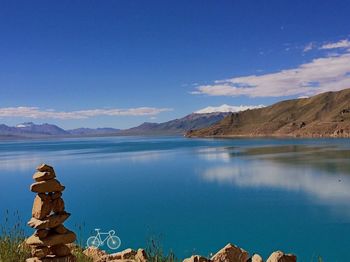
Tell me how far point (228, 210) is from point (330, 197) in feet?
26.8

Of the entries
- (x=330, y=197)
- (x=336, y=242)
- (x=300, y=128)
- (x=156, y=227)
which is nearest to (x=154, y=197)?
(x=156, y=227)

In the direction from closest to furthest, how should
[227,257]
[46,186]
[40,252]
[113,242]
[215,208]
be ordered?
[40,252]
[46,186]
[227,257]
[113,242]
[215,208]

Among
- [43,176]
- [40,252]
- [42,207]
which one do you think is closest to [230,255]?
[40,252]

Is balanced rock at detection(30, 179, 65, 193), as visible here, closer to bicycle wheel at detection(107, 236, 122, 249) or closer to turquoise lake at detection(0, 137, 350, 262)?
turquoise lake at detection(0, 137, 350, 262)

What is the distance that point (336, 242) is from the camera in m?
17.9

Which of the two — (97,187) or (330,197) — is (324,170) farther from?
(97,187)

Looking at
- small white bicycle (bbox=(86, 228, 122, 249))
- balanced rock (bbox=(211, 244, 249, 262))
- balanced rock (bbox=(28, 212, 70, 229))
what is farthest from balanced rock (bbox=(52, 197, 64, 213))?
small white bicycle (bbox=(86, 228, 122, 249))

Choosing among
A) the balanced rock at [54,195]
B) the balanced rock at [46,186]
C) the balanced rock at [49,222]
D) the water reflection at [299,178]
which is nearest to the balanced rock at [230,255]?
the balanced rock at [49,222]

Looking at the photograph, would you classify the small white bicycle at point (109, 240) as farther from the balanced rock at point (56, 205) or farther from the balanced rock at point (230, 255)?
the balanced rock at point (230, 255)

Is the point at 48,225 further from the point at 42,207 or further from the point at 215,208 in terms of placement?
the point at 215,208

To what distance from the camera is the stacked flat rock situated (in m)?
9.12

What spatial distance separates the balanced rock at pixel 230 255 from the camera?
973 cm

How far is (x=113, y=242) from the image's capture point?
1884cm

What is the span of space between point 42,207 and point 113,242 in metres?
10.2
